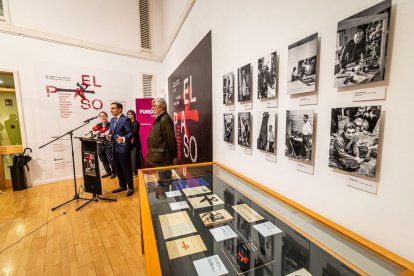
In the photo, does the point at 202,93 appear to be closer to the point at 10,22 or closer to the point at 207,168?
the point at 207,168

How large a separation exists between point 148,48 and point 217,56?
398cm

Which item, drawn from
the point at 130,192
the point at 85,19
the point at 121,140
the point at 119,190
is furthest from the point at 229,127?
the point at 85,19

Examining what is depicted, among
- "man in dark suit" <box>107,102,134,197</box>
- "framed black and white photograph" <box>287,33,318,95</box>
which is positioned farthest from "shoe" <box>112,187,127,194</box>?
"framed black and white photograph" <box>287,33,318,95</box>

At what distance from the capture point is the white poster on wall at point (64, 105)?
4051 mm

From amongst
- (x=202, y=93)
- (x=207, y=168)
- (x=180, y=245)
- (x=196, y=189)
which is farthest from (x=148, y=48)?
(x=180, y=245)

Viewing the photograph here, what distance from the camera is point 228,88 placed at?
1743 mm

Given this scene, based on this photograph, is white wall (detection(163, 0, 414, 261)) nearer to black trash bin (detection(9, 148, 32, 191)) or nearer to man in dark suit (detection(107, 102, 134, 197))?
man in dark suit (detection(107, 102, 134, 197))

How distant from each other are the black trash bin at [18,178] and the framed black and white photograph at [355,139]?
5.18 m

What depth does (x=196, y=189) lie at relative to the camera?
58.5 inches

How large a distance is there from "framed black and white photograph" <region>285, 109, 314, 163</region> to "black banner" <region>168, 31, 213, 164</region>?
4.10ft

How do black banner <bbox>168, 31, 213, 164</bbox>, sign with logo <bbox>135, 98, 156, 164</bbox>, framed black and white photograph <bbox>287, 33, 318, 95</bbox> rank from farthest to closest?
sign with logo <bbox>135, 98, 156, 164</bbox> → black banner <bbox>168, 31, 213, 164</bbox> → framed black and white photograph <bbox>287, 33, 318, 95</bbox>

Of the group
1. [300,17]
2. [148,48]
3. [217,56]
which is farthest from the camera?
[148,48]

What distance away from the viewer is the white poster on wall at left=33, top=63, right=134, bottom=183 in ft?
13.3

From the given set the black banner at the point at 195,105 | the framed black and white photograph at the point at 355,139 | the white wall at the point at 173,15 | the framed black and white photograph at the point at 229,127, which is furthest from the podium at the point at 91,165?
the framed black and white photograph at the point at 355,139
